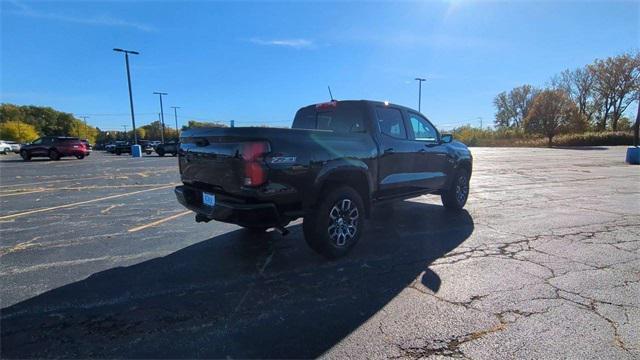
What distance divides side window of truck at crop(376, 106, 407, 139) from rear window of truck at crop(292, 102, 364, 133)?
332 millimetres

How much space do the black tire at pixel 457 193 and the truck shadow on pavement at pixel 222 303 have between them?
2.32m

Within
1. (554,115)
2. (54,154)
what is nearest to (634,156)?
(54,154)

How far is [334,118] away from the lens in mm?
5777

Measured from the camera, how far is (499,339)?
115 inches

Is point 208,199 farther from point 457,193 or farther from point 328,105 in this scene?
point 457,193

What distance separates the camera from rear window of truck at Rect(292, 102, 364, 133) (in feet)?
18.1

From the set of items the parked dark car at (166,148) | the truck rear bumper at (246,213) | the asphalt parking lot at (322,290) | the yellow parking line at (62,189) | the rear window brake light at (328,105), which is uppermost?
the rear window brake light at (328,105)

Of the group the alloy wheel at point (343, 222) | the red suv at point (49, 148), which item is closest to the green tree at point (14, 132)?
the red suv at point (49, 148)

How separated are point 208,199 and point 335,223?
1.53 m

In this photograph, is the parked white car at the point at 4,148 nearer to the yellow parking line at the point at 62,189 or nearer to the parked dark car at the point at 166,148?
the parked dark car at the point at 166,148

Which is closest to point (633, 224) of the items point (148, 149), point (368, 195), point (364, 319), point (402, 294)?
point (368, 195)

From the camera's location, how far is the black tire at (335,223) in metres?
4.54

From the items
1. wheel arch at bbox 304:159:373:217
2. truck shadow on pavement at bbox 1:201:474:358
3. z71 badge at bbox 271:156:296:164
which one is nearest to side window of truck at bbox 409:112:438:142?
wheel arch at bbox 304:159:373:217

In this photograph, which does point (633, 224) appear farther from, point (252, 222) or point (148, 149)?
point (148, 149)
